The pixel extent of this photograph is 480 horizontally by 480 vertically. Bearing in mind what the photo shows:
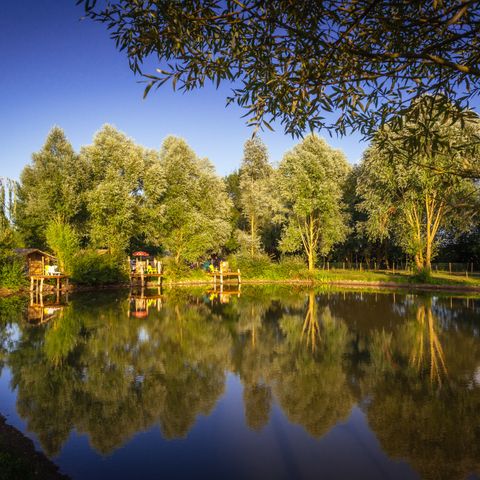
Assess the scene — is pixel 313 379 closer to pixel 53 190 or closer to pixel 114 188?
pixel 114 188

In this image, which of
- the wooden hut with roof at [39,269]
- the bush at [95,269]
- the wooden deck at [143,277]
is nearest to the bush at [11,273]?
the wooden hut with roof at [39,269]

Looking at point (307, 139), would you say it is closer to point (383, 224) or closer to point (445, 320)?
point (383, 224)

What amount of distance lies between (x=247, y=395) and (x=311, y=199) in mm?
34073

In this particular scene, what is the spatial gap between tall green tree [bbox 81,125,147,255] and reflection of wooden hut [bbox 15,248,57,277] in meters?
5.69

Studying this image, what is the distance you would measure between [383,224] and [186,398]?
103ft

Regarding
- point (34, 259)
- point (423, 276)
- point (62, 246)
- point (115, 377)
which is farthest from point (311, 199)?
point (115, 377)

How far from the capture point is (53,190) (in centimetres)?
4269

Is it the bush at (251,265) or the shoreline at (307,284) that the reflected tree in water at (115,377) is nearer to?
the shoreline at (307,284)

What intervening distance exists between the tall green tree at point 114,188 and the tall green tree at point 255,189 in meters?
12.6

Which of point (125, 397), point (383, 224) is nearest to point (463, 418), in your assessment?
point (125, 397)

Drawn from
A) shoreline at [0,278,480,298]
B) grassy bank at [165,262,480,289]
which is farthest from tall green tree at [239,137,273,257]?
shoreline at [0,278,480,298]

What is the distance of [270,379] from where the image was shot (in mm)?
11430

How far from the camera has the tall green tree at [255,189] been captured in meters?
50.5

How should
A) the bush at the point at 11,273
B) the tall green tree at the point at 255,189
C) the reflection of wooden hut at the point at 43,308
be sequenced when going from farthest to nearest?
1. the tall green tree at the point at 255,189
2. the bush at the point at 11,273
3. the reflection of wooden hut at the point at 43,308
